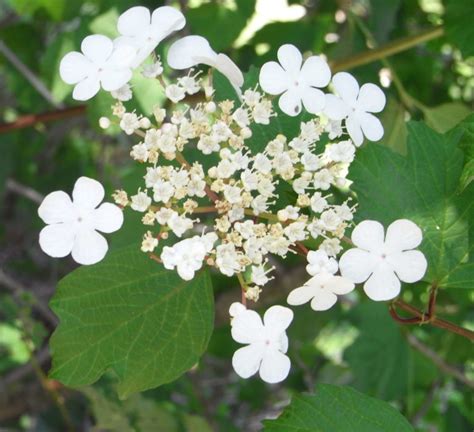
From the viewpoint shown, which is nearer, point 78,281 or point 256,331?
point 256,331

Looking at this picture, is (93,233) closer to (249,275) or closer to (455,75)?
(249,275)

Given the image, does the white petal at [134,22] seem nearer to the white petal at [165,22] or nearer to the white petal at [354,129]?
the white petal at [165,22]

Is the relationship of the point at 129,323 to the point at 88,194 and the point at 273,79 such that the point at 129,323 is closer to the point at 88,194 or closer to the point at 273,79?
the point at 88,194

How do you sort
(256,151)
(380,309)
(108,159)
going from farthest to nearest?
1. (108,159)
2. (380,309)
3. (256,151)

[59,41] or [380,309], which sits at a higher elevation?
[59,41]

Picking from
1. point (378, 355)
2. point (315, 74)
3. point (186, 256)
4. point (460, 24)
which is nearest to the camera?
point (186, 256)

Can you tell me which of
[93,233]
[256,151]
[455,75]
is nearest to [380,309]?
[455,75]

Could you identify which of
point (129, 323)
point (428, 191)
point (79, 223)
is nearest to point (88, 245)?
point (79, 223)
